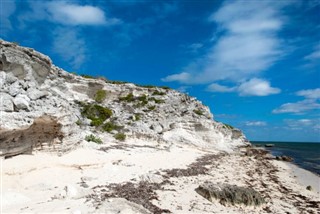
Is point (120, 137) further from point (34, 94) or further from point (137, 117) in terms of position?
point (34, 94)

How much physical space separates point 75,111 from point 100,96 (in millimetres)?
22923

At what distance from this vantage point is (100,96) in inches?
1545

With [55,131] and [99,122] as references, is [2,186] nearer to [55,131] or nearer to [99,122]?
[55,131]

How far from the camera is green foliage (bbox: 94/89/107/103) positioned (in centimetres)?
3853

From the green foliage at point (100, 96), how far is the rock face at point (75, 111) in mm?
140

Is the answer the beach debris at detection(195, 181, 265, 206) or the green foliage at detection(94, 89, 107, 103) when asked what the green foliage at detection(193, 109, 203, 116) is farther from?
the beach debris at detection(195, 181, 265, 206)

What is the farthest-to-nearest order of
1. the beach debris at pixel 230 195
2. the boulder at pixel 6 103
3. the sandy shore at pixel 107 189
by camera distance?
the boulder at pixel 6 103 < the beach debris at pixel 230 195 < the sandy shore at pixel 107 189

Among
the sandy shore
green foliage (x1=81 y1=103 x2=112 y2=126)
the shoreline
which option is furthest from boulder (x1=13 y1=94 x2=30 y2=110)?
green foliage (x1=81 y1=103 x2=112 y2=126)

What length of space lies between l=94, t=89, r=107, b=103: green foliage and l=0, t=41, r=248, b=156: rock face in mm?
140

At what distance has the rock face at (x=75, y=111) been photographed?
399 inches

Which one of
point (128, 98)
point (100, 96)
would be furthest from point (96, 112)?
point (128, 98)

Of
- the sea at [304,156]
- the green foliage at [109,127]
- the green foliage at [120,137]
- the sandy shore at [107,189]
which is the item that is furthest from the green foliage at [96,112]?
the sea at [304,156]

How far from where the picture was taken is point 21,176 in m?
9.44

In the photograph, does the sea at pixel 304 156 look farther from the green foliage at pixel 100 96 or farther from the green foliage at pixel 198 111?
the green foliage at pixel 100 96
